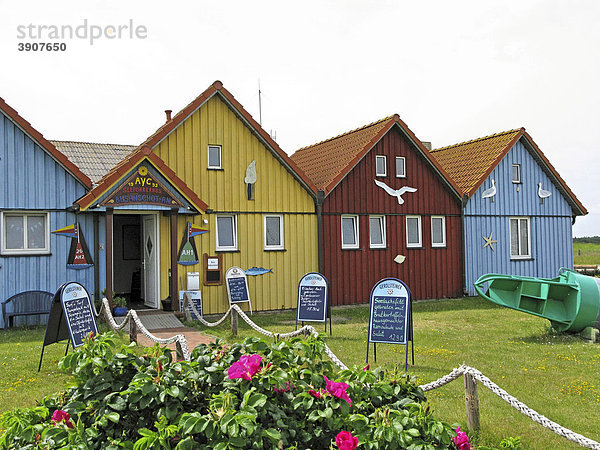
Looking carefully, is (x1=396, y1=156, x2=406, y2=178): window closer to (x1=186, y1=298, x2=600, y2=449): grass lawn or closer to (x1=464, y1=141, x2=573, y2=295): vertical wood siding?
(x1=464, y1=141, x2=573, y2=295): vertical wood siding

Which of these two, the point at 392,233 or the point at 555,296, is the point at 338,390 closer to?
the point at 555,296

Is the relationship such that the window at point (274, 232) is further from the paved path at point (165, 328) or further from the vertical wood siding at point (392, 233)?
the paved path at point (165, 328)

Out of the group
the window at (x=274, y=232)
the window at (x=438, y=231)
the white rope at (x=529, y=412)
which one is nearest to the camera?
the white rope at (x=529, y=412)

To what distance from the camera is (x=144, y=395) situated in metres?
4.31

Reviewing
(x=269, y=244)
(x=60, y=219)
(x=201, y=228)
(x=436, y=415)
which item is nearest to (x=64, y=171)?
(x=60, y=219)

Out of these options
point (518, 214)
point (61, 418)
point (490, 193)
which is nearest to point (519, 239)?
point (518, 214)

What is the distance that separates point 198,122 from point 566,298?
1070 cm

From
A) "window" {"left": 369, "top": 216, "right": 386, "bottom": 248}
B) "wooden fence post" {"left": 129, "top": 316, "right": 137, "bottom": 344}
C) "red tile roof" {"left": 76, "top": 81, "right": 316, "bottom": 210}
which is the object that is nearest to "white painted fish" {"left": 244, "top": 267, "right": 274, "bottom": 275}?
"red tile roof" {"left": 76, "top": 81, "right": 316, "bottom": 210}

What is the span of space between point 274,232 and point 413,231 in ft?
18.1

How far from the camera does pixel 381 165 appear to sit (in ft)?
67.7

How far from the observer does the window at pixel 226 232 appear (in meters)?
17.5

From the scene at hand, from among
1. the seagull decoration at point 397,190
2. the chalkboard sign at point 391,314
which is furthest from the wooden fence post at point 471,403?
the seagull decoration at point 397,190

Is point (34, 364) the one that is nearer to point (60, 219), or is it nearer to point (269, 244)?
point (60, 219)

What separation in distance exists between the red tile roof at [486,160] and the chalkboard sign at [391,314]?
12.6 metres
